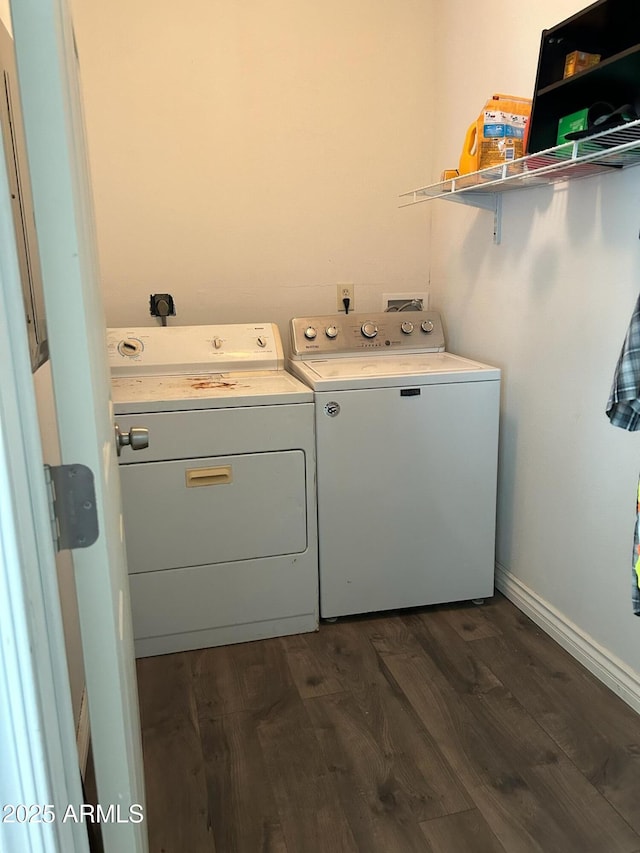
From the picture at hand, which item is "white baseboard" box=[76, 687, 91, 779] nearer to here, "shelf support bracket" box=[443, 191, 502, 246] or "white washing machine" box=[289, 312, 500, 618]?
"white washing machine" box=[289, 312, 500, 618]

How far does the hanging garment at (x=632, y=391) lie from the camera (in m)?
1.33

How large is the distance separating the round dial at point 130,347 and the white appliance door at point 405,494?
2.47 feet

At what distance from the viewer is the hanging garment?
1.33m

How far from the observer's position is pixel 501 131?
1955mm

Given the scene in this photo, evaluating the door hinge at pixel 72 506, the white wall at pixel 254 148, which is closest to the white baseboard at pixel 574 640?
the white wall at pixel 254 148

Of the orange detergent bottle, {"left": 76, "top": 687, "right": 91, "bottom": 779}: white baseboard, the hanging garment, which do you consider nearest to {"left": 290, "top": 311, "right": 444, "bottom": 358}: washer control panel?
the orange detergent bottle

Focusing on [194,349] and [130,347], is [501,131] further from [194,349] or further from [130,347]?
[130,347]

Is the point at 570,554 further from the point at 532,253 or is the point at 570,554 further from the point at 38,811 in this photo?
the point at 38,811

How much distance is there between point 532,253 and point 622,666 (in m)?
1.31

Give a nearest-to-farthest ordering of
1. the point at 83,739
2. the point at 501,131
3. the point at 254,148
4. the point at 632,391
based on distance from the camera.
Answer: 1. the point at 632,391
2. the point at 83,739
3. the point at 501,131
4. the point at 254,148

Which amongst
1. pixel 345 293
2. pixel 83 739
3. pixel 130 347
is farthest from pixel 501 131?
pixel 83 739

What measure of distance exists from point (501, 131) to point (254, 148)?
1093mm

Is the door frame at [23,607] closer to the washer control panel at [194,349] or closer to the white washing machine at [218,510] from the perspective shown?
the white washing machine at [218,510]

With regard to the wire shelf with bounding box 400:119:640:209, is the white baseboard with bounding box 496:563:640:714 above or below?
below
